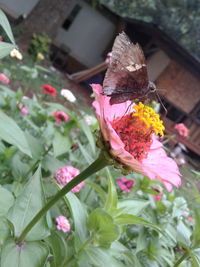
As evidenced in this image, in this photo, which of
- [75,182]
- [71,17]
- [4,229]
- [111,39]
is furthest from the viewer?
[111,39]

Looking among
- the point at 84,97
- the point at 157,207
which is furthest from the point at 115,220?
the point at 84,97

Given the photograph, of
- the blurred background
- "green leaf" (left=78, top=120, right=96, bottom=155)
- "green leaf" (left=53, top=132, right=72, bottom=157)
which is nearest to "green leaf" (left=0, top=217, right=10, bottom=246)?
"green leaf" (left=53, top=132, right=72, bottom=157)

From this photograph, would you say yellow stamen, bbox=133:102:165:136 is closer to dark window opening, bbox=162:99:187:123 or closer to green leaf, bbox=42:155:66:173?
green leaf, bbox=42:155:66:173

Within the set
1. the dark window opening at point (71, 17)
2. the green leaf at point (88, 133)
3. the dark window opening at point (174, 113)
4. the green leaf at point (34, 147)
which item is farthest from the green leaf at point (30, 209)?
the dark window opening at point (71, 17)

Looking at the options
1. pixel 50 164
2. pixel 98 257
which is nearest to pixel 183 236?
pixel 98 257

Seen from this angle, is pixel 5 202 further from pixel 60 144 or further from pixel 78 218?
pixel 60 144

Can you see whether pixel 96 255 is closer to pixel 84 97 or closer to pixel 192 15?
pixel 84 97
